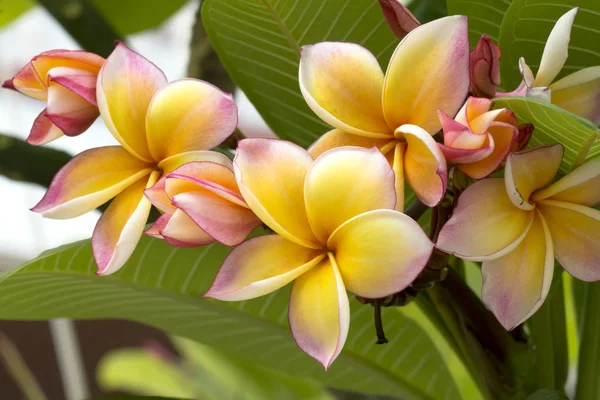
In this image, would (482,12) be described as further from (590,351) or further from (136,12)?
(136,12)

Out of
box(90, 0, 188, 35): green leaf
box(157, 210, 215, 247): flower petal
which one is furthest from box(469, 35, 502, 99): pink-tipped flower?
box(90, 0, 188, 35): green leaf

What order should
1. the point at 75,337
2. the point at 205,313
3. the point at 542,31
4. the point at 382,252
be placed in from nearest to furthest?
the point at 382,252, the point at 542,31, the point at 205,313, the point at 75,337

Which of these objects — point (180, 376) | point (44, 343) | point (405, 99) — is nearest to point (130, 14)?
point (405, 99)

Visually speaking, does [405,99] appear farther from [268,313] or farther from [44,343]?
[44,343]

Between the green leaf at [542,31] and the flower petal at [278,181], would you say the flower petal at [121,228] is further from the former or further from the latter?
the green leaf at [542,31]

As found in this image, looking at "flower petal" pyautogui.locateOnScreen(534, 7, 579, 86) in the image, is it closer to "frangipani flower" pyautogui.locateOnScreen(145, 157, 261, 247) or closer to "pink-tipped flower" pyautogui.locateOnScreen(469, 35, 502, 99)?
"pink-tipped flower" pyautogui.locateOnScreen(469, 35, 502, 99)

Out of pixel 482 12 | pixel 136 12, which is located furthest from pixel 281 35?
pixel 136 12
